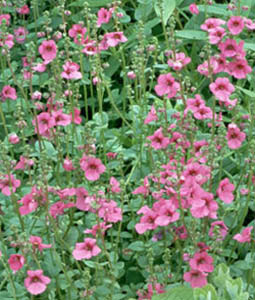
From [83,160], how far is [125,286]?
54 cm

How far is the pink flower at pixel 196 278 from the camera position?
2307 mm

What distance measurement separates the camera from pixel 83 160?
94.6 inches

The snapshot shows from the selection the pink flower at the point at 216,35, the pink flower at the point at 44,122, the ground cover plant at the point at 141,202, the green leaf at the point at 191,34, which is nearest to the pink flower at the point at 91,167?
the ground cover plant at the point at 141,202

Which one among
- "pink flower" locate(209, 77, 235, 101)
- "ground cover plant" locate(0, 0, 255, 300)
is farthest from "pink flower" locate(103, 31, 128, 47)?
"pink flower" locate(209, 77, 235, 101)

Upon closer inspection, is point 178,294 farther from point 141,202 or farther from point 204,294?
point 141,202

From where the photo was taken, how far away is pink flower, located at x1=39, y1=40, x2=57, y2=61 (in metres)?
2.74

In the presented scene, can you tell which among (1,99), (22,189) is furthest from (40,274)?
(1,99)

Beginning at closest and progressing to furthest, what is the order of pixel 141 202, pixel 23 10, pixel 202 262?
pixel 202 262 < pixel 141 202 < pixel 23 10

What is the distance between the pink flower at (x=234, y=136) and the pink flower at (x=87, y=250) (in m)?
0.60

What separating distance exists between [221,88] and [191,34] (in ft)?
4.09

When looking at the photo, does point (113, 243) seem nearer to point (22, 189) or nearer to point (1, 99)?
point (22, 189)

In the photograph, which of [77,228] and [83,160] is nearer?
[83,160]

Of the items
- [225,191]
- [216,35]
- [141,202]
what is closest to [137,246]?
[141,202]

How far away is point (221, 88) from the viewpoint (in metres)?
2.47
